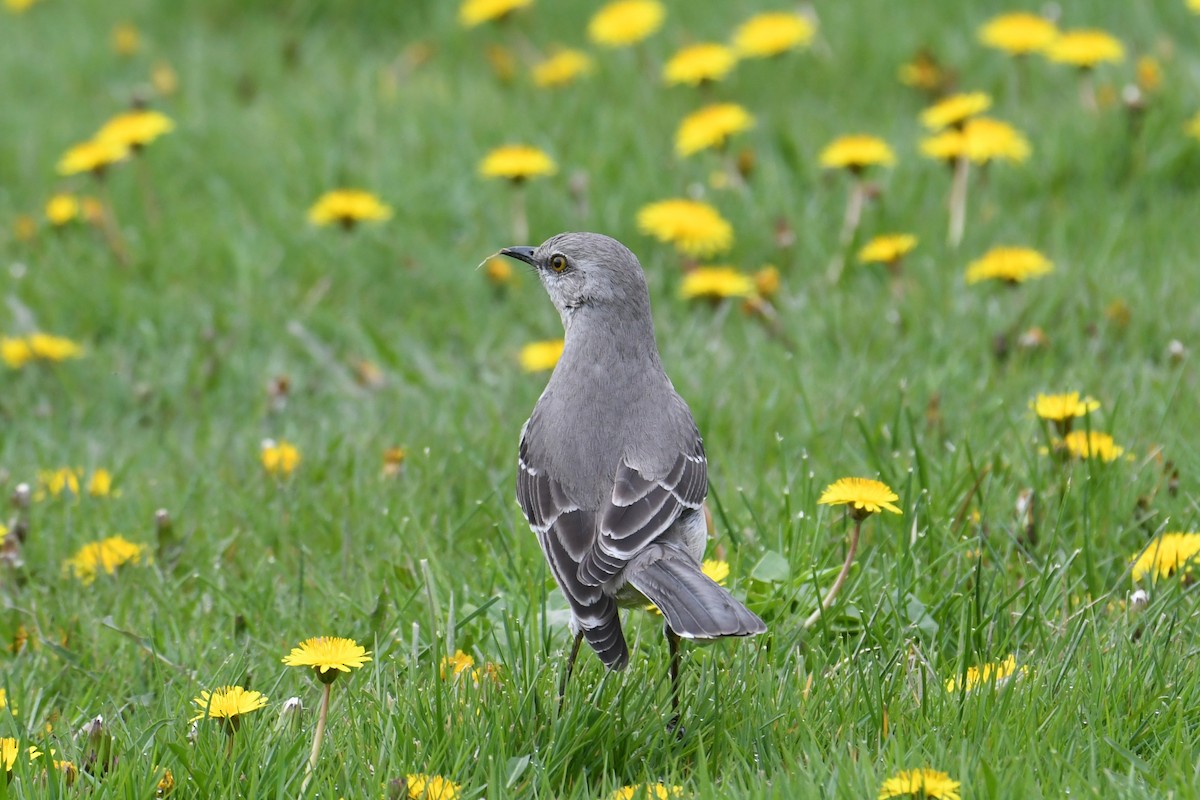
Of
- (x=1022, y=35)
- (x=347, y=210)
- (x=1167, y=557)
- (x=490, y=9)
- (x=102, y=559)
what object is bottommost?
(x=1167, y=557)

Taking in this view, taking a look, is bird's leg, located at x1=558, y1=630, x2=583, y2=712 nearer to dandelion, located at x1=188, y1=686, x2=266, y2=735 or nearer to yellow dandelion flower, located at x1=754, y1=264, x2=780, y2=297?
dandelion, located at x1=188, y1=686, x2=266, y2=735

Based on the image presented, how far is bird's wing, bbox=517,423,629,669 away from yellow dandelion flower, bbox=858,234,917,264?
2773 mm

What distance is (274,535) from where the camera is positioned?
17.8 feet

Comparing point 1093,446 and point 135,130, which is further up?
point 135,130

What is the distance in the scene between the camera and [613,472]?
445 cm

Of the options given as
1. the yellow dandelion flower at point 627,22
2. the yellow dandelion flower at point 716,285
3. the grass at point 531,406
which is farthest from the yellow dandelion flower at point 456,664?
the yellow dandelion flower at point 627,22

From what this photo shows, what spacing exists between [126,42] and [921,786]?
8.47 metres

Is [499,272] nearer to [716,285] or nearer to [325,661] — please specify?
[716,285]

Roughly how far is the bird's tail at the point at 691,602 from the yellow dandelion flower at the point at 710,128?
13.4 ft

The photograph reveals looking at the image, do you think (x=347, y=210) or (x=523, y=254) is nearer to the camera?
(x=523, y=254)

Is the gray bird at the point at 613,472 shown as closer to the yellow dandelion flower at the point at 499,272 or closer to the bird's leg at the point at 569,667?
the bird's leg at the point at 569,667

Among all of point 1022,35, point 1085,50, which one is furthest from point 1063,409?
point 1022,35

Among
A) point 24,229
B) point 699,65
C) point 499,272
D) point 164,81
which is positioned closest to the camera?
point 499,272

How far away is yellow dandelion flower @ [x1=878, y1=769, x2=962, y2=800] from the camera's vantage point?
3320mm
